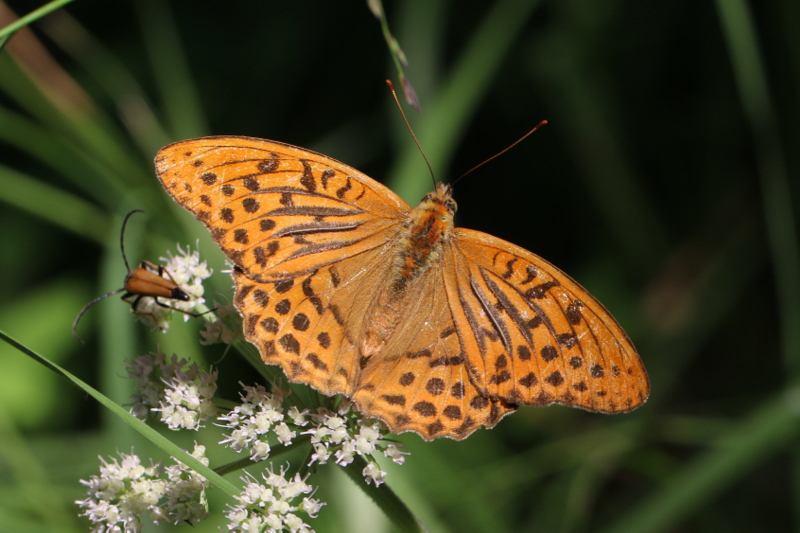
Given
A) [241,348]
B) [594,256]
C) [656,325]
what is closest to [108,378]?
[241,348]

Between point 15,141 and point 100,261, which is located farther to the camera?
point 100,261

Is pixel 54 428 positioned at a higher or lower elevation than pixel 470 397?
higher

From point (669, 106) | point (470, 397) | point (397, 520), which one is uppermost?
point (669, 106)

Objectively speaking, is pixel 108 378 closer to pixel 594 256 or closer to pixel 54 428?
pixel 54 428

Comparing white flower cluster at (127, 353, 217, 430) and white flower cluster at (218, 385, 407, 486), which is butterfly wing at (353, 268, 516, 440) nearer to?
white flower cluster at (218, 385, 407, 486)

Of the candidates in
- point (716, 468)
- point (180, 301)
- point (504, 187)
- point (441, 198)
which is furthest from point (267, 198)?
point (504, 187)

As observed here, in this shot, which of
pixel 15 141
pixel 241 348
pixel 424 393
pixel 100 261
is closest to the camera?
pixel 424 393

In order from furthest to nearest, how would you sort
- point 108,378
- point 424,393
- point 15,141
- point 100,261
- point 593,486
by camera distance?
point 100,261 < point 593,486 < point 15,141 < point 108,378 < point 424,393
